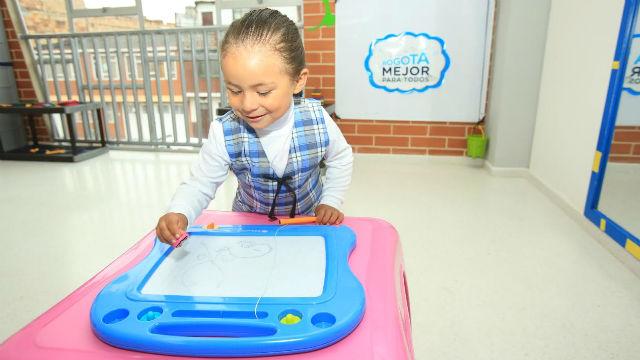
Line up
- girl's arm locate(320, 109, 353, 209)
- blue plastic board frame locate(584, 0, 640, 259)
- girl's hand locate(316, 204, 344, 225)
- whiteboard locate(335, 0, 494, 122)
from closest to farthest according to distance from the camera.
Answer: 1. girl's hand locate(316, 204, 344, 225)
2. girl's arm locate(320, 109, 353, 209)
3. blue plastic board frame locate(584, 0, 640, 259)
4. whiteboard locate(335, 0, 494, 122)

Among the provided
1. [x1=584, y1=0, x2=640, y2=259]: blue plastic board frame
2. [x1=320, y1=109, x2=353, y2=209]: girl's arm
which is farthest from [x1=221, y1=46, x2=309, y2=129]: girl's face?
[x1=584, y1=0, x2=640, y2=259]: blue plastic board frame

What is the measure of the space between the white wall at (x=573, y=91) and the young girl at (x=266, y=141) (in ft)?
4.73

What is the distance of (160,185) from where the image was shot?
2.62 meters

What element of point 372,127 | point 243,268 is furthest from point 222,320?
point 372,127

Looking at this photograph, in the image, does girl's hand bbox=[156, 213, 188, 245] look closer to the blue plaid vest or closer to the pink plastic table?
the pink plastic table

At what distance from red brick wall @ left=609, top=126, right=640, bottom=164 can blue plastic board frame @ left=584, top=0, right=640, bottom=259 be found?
0.08 feet

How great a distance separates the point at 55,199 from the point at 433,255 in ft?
6.93

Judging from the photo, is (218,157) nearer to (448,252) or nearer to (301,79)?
(301,79)

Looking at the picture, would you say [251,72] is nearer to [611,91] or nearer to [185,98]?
[611,91]

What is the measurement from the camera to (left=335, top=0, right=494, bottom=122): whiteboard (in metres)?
2.83

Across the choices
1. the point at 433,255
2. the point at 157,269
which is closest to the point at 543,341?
the point at 433,255

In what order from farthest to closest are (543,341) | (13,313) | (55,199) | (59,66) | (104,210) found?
(59,66) < (55,199) < (104,210) < (13,313) < (543,341)

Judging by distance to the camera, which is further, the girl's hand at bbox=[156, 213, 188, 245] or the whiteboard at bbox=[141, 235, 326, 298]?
the girl's hand at bbox=[156, 213, 188, 245]

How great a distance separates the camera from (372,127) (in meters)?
3.15
